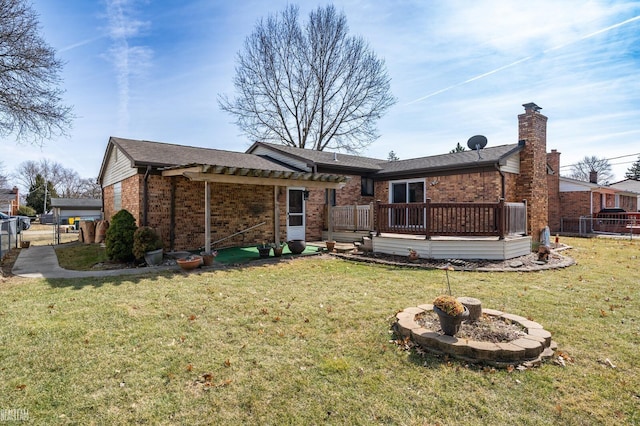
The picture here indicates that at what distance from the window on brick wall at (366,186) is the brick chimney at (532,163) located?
19.3 ft

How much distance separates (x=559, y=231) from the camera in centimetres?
2069

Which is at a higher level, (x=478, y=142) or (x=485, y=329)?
(x=478, y=142)

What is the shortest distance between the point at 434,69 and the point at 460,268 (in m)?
8.01

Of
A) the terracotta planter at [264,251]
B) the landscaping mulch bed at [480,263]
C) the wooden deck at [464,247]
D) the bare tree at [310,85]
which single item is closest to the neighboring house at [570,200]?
the bare tree at [310,85]

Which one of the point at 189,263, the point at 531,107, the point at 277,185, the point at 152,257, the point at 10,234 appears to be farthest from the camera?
the point at 10,234

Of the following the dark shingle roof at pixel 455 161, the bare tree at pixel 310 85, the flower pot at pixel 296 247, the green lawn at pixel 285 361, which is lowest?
the green lawn at pixel 285 361

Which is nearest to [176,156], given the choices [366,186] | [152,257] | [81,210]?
[152,257]

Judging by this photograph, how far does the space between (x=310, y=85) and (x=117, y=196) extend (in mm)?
16642

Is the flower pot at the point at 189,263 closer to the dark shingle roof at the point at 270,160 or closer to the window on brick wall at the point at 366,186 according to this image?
the dark shingle roof at the point at 270,160

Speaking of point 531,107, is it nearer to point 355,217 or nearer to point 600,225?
point 355,217

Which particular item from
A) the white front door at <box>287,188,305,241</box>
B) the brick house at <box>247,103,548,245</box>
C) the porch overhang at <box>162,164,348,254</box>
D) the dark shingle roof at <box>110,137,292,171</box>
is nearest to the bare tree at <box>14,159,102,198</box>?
the dark shingle roof at <box>110,137,292,171</box>

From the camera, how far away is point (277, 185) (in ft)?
34.9

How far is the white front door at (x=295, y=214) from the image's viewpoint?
42.3 ft

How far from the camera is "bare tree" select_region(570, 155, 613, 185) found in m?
48.4
